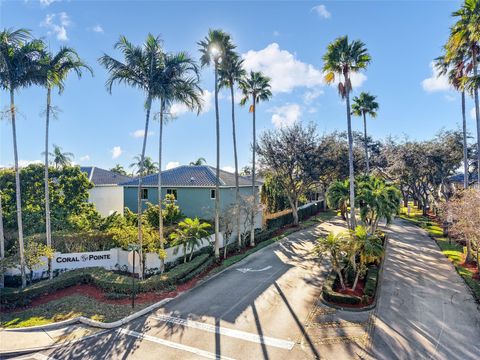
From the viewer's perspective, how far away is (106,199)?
36656mm

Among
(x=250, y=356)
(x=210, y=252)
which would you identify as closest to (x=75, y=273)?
(x=210, y=252)

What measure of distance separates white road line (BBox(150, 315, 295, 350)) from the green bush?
5627 millimetres

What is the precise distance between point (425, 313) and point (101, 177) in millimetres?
37262

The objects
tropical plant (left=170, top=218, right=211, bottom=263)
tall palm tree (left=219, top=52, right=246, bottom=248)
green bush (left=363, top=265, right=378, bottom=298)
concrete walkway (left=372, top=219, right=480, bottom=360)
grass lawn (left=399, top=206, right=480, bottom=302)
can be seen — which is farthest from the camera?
tall palm tree (left=219, top=52, right=246, bottom=248)

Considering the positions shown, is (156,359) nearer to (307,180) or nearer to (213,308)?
(213,308)

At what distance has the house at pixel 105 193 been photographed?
1399 inches

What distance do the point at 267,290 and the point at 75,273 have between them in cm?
1165

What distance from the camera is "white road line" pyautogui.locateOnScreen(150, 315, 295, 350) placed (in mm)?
10898

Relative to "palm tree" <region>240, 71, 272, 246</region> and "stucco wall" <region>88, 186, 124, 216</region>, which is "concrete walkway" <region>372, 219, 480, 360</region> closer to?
"palm tree" <region>240, 71, 272, 246</region>

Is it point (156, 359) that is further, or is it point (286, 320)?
point (286, 320)

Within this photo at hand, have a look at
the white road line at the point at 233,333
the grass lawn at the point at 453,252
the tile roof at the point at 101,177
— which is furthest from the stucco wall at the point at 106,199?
the grass lawn at the point at 453,252

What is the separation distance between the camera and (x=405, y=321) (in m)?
12.4

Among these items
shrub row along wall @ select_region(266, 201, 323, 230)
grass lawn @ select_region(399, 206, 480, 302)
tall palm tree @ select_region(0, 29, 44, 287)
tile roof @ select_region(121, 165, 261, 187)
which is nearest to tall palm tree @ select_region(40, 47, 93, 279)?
tall palm tree @ select_region(0, 29, 44, 287)

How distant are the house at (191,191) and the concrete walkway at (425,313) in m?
15.3
